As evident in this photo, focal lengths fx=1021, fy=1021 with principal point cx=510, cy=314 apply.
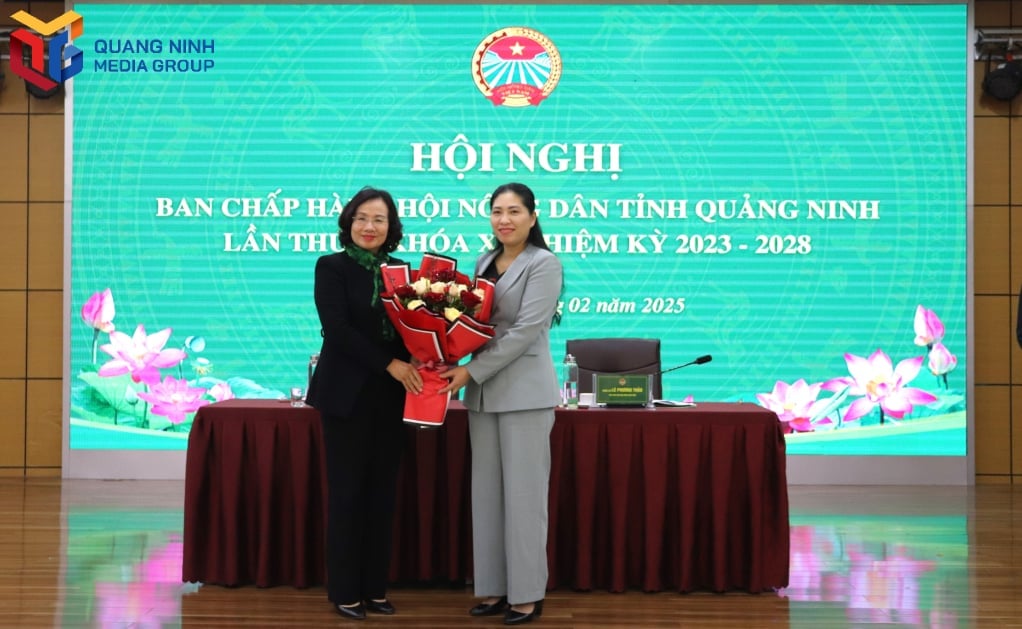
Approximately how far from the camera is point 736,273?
6.59m

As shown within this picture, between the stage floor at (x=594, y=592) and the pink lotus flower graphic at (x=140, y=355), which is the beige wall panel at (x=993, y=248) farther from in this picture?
the pink lotus flower graphic at (x=140, y=355)

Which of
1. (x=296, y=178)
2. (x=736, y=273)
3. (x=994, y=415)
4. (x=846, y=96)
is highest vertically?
(x=846, y=96)

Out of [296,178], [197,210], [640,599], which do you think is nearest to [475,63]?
[296,178]

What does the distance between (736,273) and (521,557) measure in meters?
3.66

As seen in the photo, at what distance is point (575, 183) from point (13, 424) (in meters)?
4.08

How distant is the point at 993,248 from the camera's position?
263 inches

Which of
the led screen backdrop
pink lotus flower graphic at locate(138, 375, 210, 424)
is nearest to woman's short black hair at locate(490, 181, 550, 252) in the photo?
the led screen backdrop

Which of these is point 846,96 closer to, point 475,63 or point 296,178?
point 475,63

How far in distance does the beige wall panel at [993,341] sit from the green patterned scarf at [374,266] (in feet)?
15.7

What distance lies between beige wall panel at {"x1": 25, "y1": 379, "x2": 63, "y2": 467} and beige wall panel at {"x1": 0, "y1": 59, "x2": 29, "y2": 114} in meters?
1.84

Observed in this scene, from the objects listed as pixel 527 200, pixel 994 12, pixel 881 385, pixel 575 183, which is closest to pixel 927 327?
pixel 881 385

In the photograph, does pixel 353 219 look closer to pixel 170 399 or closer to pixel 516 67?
pixel 516 67

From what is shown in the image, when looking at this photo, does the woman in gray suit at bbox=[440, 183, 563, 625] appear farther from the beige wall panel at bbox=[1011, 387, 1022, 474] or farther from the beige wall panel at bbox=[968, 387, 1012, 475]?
the beige wall panel at bbox=[1011, 387, 1022, 474]

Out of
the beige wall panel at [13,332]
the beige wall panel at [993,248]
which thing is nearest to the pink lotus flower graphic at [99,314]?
the beige wall panel at [13,332]
